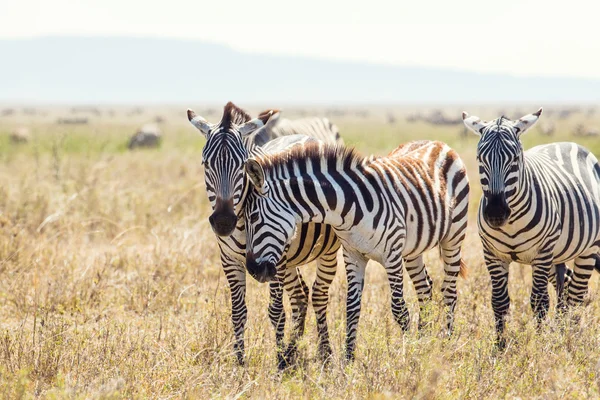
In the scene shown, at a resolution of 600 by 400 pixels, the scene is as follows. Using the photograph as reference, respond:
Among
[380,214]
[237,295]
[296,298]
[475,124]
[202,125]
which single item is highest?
[475,124]

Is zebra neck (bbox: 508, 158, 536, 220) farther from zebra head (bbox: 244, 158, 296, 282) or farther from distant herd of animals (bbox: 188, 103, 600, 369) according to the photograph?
zebra head (bbox: 244, 158, 296, 282)

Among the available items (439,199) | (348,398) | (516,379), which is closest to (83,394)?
(348,398)

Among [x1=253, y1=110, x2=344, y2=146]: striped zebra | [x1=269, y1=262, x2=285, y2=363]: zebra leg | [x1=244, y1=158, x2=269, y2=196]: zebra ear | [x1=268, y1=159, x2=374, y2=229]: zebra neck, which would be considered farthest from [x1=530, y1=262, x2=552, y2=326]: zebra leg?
[x1=253, y1=110, x2=344, y2=146]: striped zebra

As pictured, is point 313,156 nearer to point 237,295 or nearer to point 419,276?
point 237,295

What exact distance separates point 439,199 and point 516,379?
1884mm

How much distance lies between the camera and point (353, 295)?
18.4 feet

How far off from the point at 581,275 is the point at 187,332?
379cm

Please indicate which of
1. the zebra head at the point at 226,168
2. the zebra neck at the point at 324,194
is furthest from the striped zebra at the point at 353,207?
the zebra head at the point at 226,168

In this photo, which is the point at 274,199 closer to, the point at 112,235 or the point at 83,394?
the point at 83,394

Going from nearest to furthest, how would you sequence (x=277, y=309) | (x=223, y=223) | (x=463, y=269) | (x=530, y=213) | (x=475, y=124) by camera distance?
(x=223, y=223) < (x=277, y=309) < (x=530, y=213) < (x=475, y=124) < (x=463, y=269)

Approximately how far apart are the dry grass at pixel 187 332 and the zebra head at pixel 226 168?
995mm

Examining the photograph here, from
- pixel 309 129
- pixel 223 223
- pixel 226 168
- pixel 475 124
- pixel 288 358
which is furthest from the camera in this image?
pixel 309 129

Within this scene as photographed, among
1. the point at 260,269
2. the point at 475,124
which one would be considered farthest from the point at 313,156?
the point at 475,124

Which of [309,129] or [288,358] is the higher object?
[309,129]
